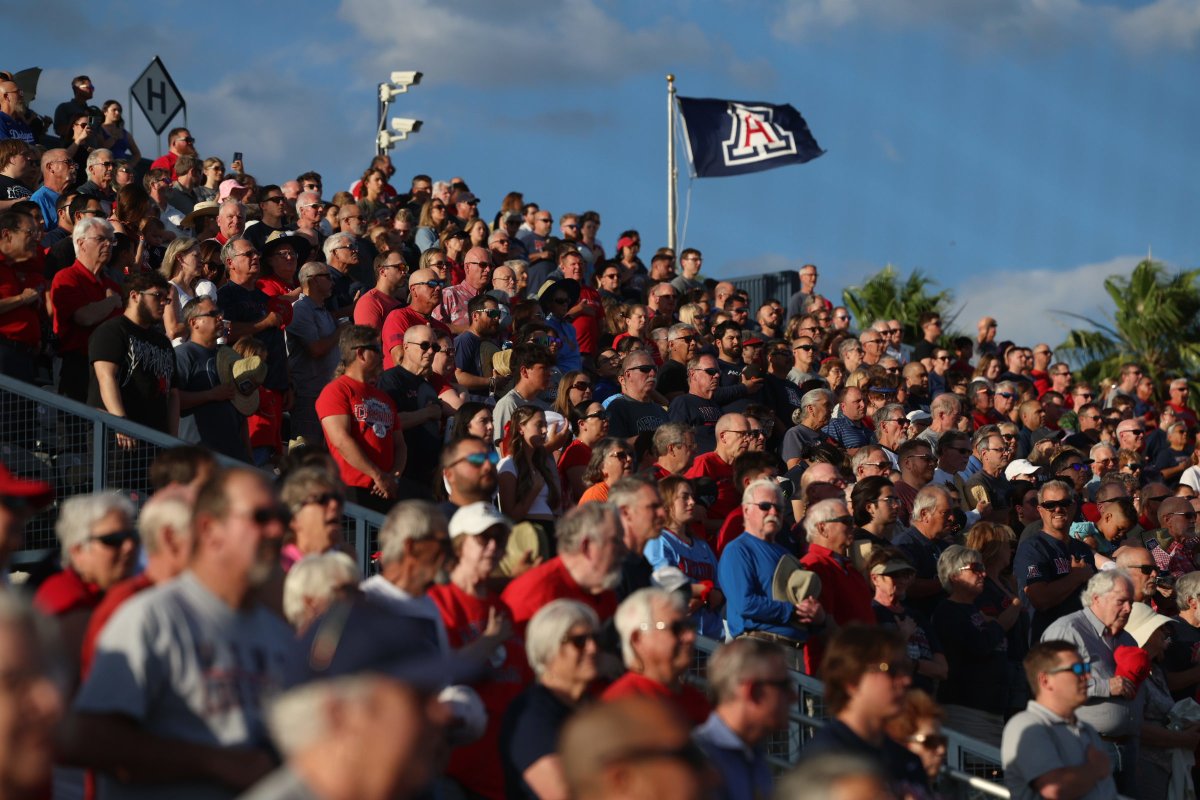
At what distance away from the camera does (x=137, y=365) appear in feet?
28.4

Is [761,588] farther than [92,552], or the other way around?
[761,588]

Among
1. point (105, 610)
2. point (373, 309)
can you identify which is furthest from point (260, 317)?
point (105, 610)

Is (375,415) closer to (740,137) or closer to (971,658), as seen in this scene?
(971,658)

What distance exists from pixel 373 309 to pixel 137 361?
10.7 feet

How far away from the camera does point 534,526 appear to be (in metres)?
7.12

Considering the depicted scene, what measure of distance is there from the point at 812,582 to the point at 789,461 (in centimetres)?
385

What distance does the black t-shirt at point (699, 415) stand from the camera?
12.0 metres

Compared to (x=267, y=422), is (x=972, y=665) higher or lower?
lower

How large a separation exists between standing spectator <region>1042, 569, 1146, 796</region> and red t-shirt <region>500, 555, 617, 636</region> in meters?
3.53

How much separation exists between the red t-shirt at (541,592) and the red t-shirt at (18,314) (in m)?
3.90

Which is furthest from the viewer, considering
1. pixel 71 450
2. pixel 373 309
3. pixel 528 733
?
pixel 373 309

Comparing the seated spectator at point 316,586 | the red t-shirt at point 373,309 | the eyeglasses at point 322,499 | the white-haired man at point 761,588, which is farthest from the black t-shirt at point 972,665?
the seated spectator at point 316,586

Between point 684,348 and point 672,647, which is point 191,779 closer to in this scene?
point 672,647

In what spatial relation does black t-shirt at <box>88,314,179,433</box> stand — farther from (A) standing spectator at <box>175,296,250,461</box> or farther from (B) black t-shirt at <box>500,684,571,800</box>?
(B) black t-shirt at <box>500,684,571,800</box>
